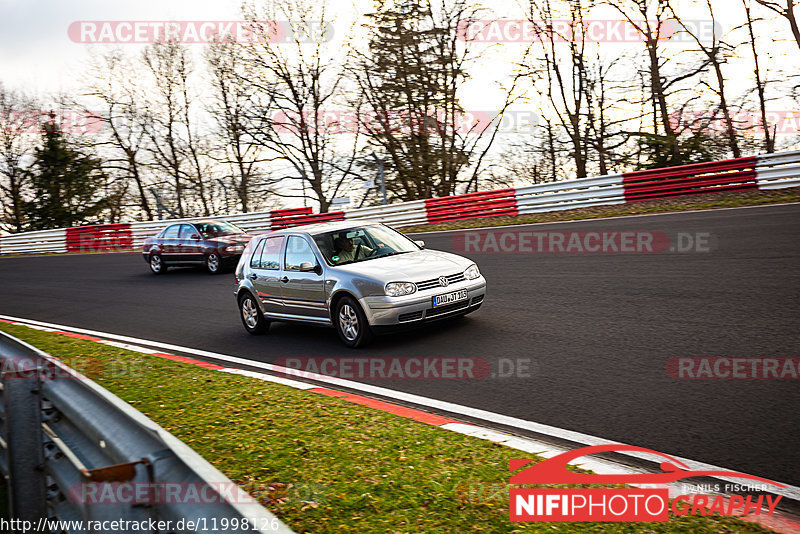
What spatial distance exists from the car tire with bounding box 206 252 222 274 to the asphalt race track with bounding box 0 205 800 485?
2563 millimetres

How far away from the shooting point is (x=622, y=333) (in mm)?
7625

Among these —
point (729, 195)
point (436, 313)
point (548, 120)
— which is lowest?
point (436, 313)

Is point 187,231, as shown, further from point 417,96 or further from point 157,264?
point 417,96

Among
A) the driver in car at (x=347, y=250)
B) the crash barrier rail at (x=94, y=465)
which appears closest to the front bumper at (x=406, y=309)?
the driver in car at (x=347, y=250)

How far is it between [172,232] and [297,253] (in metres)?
12.0

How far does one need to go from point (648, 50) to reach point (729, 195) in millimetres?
11921

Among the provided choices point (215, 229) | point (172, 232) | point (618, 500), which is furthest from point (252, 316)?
point (172, 232)

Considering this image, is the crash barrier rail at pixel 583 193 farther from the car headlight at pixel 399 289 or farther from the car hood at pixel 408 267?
the car headlight at pixel 399 289

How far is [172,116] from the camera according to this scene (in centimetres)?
4175

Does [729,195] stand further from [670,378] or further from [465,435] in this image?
[465,435]

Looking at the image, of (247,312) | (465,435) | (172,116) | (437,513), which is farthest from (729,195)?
(172,116)

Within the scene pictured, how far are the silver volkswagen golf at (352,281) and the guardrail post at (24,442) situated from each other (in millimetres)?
5244

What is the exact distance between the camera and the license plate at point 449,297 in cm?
850

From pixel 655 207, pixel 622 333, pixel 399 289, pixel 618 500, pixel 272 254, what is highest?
pixel 655 207
